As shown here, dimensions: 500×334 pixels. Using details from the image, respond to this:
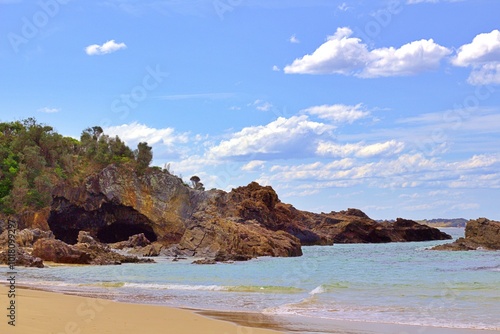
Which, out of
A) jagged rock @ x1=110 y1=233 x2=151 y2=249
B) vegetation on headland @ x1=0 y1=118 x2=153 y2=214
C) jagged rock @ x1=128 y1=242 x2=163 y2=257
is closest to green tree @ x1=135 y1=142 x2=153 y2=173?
vegetation on headland @ x1=0 y1=118 x2=153 y2=214

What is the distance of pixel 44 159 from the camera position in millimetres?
67688

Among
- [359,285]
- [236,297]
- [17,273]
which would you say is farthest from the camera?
[17,273]

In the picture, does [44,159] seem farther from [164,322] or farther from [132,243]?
[164,322]

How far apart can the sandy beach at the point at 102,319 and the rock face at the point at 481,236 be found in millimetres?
44275

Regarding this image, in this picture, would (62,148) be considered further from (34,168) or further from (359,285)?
(359,285)

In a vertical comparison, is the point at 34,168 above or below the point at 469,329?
above

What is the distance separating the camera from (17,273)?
3089 cm

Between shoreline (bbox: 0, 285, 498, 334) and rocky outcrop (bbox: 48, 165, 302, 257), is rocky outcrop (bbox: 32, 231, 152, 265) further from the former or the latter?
shoreline (bbox: 0, 285, 498, 334)

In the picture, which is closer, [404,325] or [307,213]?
[404,325]

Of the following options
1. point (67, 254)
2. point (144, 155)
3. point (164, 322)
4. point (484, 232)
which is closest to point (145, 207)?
point (144, 155)

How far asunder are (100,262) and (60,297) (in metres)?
20.8

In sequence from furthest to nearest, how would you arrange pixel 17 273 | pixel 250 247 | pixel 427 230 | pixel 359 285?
pixel 427 230 → pixel 250 247 → pixel 17 273 → pixel 359 285

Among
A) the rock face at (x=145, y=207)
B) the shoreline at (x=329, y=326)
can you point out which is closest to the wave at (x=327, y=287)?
the shoreline at (x=329, y=326)

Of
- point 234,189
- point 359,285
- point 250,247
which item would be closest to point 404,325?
point 359,285
